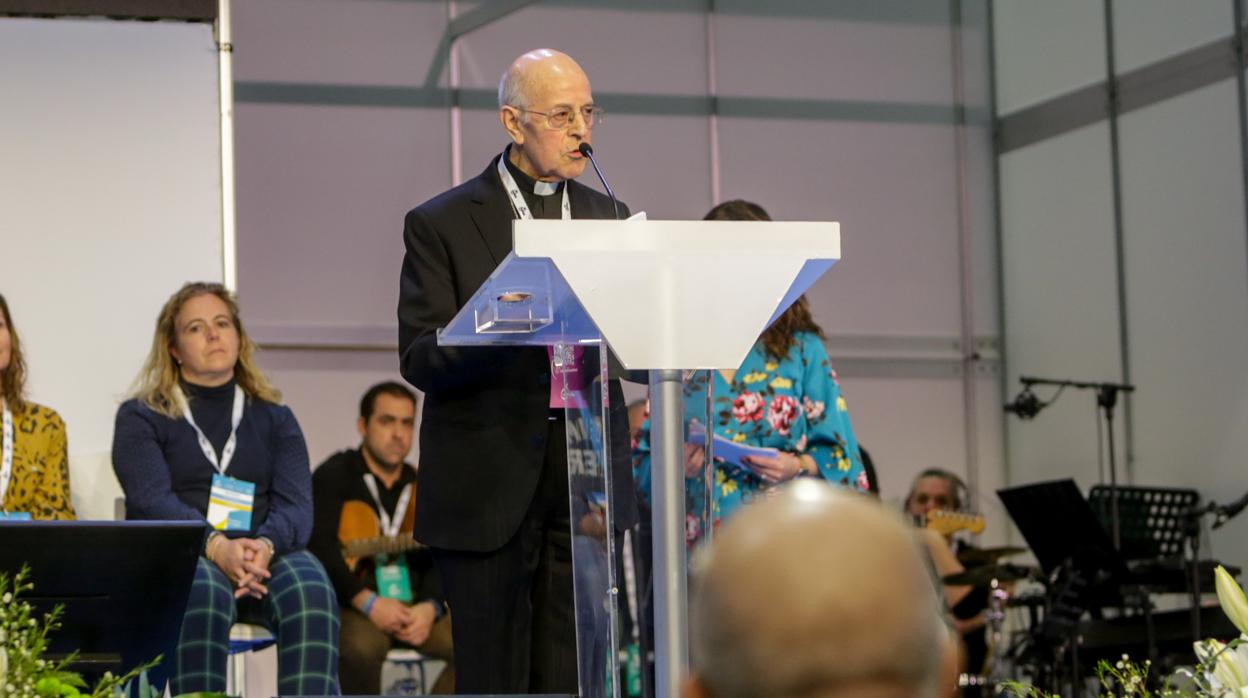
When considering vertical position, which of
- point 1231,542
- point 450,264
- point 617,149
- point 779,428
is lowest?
point 1231,542

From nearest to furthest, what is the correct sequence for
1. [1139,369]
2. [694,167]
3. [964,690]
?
[964,690]
[1139,369]
[694,167]

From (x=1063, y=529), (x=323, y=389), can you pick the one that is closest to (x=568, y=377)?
(x=1063, y=529)

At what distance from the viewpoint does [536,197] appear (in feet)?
8.50

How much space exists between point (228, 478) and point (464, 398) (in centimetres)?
166

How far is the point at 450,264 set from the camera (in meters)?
2.52

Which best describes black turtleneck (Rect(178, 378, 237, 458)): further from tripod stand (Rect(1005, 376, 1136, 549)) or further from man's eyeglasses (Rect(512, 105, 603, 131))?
tripod stand (Rect(1005, 376, 1136, 549))

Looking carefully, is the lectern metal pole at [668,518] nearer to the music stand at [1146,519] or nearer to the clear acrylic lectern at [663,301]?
the clear acrylic lectern at [663,301]

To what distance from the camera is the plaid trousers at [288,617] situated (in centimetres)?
365

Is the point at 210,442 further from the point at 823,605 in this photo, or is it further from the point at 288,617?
the point at 823,605

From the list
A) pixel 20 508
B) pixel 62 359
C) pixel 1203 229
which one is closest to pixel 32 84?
pixel 62 359

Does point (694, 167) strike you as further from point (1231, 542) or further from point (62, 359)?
point (62, 359)

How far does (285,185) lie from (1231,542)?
4.88 m

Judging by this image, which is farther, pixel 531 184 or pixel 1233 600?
pixel 531 184

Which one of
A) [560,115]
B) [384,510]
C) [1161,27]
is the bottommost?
[384,510]
